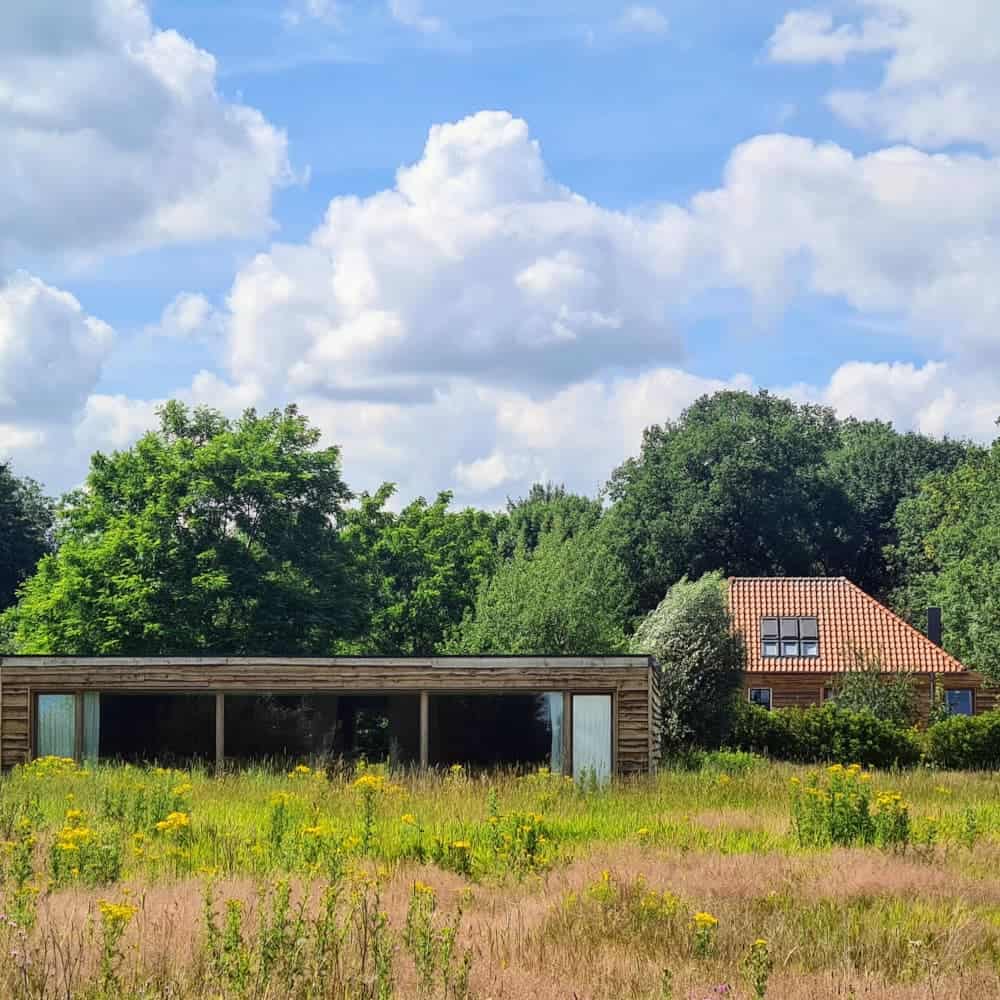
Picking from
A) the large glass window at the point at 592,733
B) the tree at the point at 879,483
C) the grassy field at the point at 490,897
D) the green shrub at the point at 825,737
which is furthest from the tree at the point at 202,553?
the tree at the point at 879,483

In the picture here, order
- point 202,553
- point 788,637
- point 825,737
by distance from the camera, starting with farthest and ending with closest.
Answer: point 788,637
point 202,553
point 825,737

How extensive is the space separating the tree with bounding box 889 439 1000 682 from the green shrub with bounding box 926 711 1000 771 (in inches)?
323

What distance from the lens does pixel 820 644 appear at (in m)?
54.3

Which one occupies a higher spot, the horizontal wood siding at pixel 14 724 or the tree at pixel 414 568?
the tree at pixel 414 568

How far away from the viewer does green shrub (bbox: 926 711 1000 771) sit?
120 ft

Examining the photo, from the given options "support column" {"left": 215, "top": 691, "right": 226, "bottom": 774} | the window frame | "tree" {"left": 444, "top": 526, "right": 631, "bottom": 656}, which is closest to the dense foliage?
"tree" {"left": 444, "top": 526, "right": 631, "bottom": 656}

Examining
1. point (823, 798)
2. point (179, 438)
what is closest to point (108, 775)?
point (823, 798)

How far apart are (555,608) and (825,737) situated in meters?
7.95

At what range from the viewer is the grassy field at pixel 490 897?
28.1ft

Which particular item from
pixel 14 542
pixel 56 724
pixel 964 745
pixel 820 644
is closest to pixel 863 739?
pixel 964 745

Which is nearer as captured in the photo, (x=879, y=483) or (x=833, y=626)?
(x=833, y=626)

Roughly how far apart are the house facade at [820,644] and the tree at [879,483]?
16348mm

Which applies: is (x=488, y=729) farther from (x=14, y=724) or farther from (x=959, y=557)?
(x=959, y=557)

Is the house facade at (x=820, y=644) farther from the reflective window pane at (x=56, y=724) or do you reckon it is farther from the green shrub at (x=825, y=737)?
the reflective window pane at (x=56, y=724)
